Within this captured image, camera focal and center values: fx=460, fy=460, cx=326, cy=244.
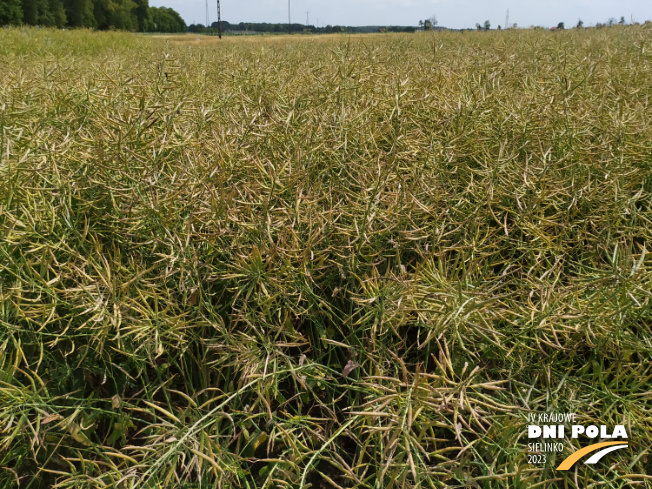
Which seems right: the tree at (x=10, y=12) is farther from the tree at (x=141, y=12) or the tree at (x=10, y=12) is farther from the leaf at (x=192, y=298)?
the leaf at (x=192, y=298)

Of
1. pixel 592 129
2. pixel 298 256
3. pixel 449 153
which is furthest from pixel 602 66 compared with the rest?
pixel 298 256

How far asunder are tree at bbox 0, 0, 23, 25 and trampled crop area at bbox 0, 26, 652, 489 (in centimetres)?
3181

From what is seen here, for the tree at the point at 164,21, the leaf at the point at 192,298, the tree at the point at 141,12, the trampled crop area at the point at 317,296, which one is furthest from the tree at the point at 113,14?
the leaf at the point at 192,298

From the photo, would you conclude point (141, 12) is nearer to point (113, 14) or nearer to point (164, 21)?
point (164, 21)

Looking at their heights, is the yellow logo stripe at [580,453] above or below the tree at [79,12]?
below

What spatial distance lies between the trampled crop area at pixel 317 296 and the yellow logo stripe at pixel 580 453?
3 centimetres

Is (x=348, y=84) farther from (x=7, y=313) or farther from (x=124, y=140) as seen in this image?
(x=7, y=313)

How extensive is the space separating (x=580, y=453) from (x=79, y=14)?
44.2m

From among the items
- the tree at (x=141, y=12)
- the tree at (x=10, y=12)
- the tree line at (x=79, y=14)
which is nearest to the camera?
the tree at (x=10, y=12)

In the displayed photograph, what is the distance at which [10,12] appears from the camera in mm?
26016

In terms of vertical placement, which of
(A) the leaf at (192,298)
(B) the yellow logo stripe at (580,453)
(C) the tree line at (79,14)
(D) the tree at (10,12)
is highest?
(C) the tree line at (79,14)

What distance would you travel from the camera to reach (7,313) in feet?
3.45

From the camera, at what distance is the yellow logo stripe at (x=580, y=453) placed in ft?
3.00

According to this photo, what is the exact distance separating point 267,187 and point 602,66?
234 centimetres
